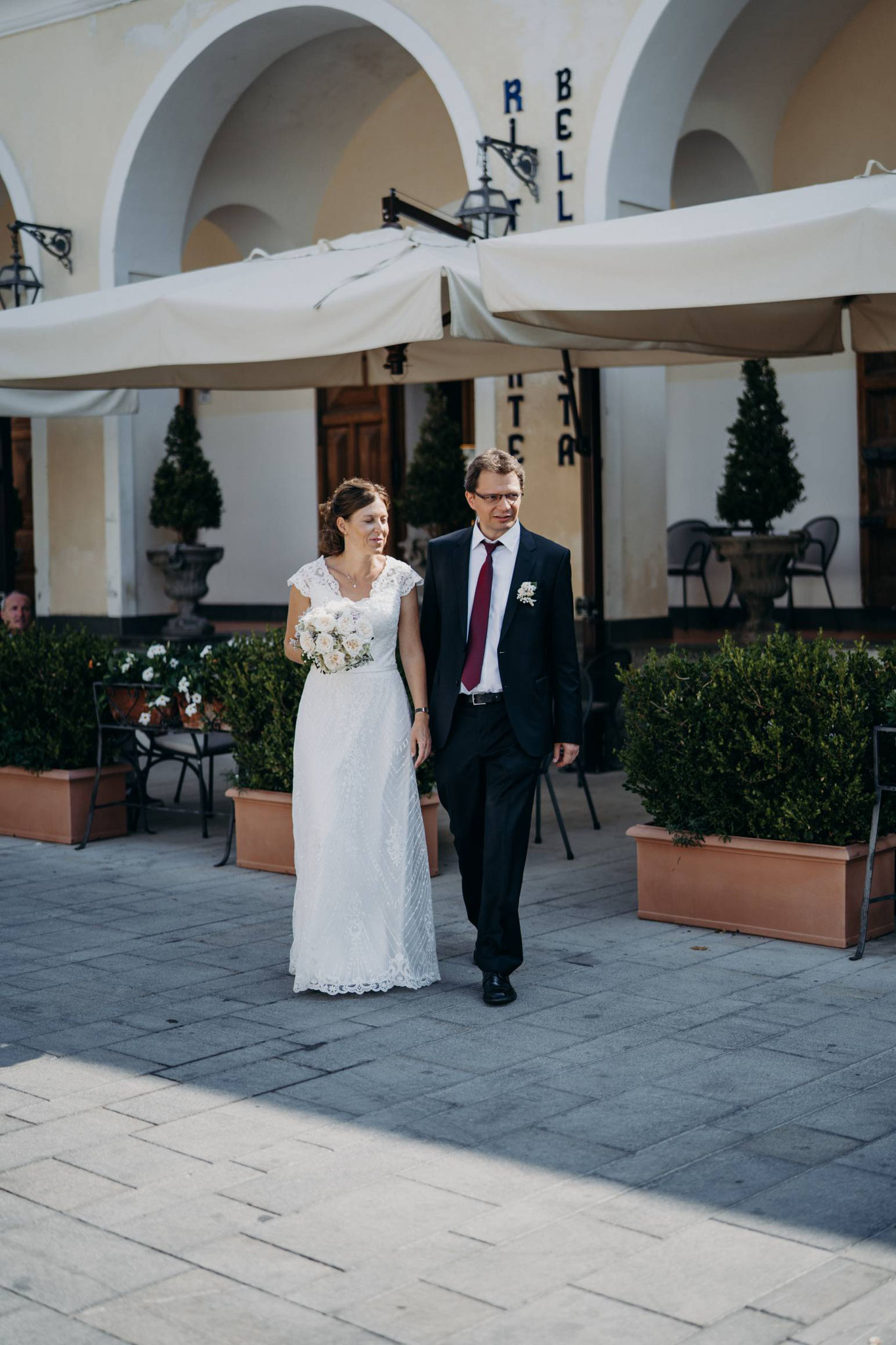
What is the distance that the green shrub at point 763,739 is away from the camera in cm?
580

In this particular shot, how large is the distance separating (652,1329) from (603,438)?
24.9 ft

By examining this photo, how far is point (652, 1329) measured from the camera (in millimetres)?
2959

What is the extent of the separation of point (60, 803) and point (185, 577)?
14.6ft

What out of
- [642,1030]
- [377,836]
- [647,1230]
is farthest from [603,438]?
[647,1230]

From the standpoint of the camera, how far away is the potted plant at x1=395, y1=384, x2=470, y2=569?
13438 millimetres

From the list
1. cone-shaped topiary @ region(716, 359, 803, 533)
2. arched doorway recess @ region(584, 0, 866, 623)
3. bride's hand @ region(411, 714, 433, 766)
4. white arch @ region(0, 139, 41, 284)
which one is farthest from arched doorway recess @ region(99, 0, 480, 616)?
bride's hand @ region(411, 714, 433, 766)

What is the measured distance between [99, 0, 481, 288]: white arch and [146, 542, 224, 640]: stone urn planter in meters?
2.16

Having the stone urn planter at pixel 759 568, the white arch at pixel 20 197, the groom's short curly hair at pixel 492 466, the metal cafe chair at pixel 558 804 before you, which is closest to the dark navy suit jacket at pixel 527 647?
the groom's short curly hair at pixel 492 466

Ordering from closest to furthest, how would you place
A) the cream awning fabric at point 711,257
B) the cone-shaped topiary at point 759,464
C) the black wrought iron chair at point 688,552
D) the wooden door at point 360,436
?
the cream awning fabric at point 711,257 → the cone-shaped topiary at point 759,464 → the black wrought iron chair at point 688,552 → the wooden door at point 360,436

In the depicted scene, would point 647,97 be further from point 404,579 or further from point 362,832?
point 362,832

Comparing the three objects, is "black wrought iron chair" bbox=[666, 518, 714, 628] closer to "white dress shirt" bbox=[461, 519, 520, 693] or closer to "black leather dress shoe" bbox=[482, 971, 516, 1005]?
"white dress shirt" bbox=[461, 519, 520, 693]

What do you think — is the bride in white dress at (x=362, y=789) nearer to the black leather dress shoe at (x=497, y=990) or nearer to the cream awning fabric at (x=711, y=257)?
the black leather dress shoe at (x=497, y=990)

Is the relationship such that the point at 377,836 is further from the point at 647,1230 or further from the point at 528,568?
the point at 647,1230

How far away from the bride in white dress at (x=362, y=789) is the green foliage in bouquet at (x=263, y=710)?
163 cm
